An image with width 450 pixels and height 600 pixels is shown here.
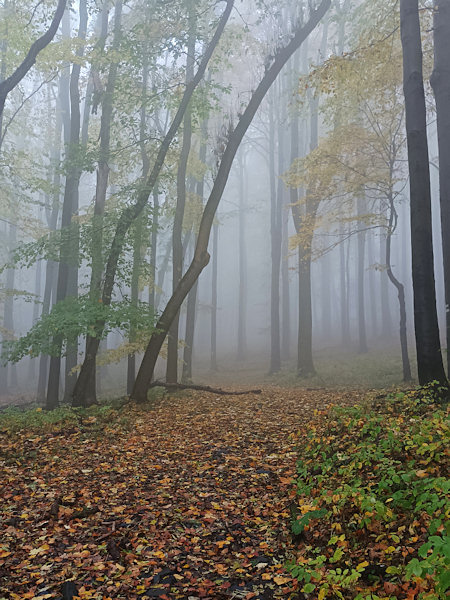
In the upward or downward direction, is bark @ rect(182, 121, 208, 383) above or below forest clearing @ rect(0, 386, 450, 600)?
above

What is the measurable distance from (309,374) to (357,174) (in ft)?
25.2

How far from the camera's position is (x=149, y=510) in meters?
4.79

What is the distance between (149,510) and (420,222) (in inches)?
239

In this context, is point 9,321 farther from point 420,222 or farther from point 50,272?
point 420,222

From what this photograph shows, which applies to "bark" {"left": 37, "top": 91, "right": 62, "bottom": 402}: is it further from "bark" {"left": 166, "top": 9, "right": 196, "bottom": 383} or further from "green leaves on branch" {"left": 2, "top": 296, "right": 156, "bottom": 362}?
"green leaves on branch" {"left": 2, "top": 296, "right": 156, "bottom": 362}

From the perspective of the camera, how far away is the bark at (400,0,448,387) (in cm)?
725

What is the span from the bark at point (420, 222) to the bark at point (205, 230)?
3590mm

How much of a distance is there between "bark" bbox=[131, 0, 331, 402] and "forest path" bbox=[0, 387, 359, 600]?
7.50ft

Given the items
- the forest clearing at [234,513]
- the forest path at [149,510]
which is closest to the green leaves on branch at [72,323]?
the forest path at [149,510]

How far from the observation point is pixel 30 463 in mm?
6336

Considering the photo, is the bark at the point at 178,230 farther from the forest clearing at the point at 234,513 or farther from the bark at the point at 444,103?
the bark at the point at 444,103

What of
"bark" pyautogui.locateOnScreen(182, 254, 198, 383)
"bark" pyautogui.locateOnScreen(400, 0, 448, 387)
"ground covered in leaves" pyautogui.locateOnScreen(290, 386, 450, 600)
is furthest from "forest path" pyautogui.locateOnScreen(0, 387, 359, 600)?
"bark" pyautogui.locateOnScreen(182, 254, 198, 383)

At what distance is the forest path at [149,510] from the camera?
3535 mm

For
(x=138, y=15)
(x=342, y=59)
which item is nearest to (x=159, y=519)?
(x=342, y=59)
